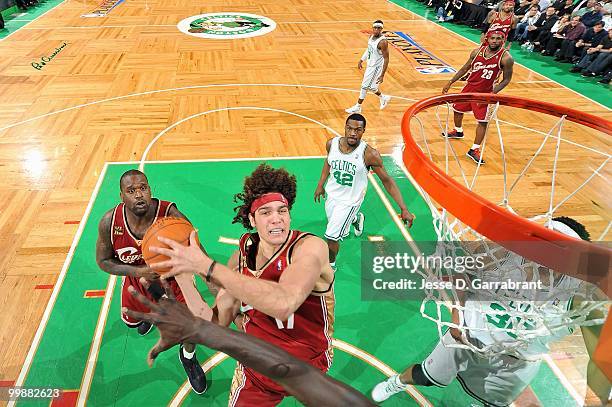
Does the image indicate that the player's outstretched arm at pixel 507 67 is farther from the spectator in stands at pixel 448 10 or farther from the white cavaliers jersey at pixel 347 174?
the spectator in stands at pixel 448 10

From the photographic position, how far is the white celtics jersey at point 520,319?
2.38m

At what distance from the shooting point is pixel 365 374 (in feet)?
11.4

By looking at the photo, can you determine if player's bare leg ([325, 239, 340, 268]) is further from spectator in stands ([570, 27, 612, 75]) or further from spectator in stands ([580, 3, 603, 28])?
spectator in stands ([580, 3, 603, 28])

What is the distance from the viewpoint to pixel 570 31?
11375 millimetres

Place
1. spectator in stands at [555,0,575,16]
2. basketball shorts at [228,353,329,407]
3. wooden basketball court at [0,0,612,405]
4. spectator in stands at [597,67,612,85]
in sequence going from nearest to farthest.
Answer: basketball shorts at [228,353,329,407] < wooden basketball court at [0,0,612,405] < spectator in stands at [597,67,612,85] < spectator in stands at [555,0,575,16]

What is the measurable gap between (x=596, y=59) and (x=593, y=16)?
175 cm

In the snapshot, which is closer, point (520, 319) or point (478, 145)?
point (520, 319)

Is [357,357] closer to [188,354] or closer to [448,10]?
[188,354]

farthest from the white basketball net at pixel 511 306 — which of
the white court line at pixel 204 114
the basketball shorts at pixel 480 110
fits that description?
the white court line at pixel 204 114

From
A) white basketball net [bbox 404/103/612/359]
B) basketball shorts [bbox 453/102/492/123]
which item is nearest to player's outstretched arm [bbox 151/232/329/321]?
white basketball net [bbox 404/103/612/359]

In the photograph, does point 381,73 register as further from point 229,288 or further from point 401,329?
point 229,288

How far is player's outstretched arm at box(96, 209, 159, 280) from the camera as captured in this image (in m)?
3.15

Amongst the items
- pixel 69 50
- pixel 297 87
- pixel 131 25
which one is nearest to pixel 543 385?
pixel 297 87

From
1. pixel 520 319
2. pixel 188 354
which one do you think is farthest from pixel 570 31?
pixel 188 354
